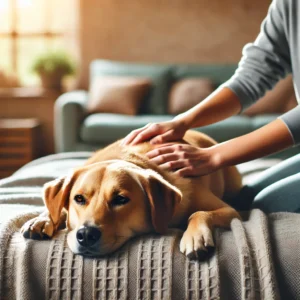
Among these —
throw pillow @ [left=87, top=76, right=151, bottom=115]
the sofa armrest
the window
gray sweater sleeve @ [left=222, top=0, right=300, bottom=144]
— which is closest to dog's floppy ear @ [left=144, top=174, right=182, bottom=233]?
gray sweater sleeve @ [left=222, top=0, right=300, bottom=144]

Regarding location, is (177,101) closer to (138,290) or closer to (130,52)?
(130,52)

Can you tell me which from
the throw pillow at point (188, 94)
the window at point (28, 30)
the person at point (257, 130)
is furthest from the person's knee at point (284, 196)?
the window at point (28, 30)

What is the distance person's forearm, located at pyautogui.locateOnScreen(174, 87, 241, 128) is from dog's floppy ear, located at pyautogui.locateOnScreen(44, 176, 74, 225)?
50 centimetres

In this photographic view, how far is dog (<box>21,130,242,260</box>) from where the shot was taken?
113 cm

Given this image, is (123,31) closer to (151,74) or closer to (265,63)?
(151,74)

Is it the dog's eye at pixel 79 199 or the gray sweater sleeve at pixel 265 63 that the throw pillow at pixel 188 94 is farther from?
the dog's eye at pixel 79 199

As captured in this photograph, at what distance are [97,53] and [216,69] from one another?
129 centimetres

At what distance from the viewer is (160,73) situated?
4.41 metres

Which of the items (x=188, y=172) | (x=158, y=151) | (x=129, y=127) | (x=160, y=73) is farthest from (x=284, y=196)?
(x=160, y=73)

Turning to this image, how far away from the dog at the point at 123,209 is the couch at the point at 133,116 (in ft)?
6.76

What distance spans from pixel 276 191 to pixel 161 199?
1.22 feet

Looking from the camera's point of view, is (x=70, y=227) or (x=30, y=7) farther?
(x=30, y=7)

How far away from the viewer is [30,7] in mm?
5031

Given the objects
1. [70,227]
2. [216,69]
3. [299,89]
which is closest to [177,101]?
[216,69]
